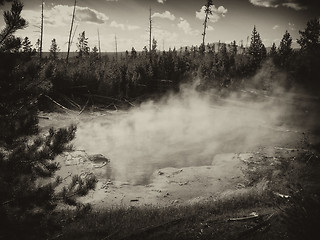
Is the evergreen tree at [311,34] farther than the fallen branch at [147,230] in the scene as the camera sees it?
Yes

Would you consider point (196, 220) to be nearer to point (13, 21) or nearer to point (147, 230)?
point (147, 230)

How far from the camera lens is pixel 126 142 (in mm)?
16312

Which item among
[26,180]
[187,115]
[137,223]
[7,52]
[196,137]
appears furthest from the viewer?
[187,115]

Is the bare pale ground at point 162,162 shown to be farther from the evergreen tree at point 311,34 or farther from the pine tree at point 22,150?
the evergreen tree at point 311,34

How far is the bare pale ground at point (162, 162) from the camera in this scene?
11.0 metres

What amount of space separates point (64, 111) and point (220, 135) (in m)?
11.7

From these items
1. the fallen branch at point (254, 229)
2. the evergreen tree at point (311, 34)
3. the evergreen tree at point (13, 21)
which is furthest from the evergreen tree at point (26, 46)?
the evergreen tree at point (311, 34)

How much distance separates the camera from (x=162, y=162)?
14289 mm

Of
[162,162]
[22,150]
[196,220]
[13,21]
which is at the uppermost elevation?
[13,21]

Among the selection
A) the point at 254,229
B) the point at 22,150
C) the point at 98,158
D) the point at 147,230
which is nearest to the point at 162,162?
the point at 98,158

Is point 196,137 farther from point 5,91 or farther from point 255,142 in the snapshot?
point 5,91

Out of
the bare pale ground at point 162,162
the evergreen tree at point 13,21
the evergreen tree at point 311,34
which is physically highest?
the evergreen tree at point 311,34

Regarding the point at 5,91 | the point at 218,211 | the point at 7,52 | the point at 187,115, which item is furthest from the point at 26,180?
the point at 187,115

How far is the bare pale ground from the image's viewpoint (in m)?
11.0
